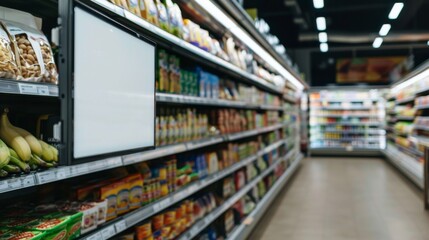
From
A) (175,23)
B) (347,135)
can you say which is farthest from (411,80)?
(175,23)

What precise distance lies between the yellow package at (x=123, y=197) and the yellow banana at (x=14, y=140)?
2.37 ft

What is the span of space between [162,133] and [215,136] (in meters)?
1.05

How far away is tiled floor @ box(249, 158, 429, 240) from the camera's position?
15.4 feet

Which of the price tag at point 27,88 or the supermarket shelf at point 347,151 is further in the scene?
the supermarket shelf at point 347,151

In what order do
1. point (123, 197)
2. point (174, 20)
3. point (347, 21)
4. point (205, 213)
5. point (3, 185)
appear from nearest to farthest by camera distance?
point (3, 185), point (123, 197), point (174, 20), point (205, 213), point (347, 21)

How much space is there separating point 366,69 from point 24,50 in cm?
1391

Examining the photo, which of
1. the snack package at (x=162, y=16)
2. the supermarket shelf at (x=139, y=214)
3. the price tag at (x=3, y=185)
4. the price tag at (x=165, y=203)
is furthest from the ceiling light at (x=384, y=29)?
the price tag at (x=3, y=185)

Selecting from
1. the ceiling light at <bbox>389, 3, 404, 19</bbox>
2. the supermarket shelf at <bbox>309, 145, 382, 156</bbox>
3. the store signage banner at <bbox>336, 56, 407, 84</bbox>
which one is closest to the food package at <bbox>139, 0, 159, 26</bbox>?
the ceiling light at <bbox>389, 3, 404, 19</bbox>

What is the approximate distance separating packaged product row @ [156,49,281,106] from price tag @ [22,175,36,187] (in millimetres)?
1270

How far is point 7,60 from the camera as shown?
4.21 feet

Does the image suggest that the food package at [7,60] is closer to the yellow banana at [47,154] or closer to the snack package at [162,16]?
the yellow banana at [47,154]

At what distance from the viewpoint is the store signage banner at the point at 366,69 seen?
45.0 feet

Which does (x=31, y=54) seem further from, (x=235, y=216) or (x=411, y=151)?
(x=411, y=151)

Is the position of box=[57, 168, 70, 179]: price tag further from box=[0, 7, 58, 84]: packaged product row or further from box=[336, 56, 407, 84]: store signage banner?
box=[336, 56, 407, 84]: store signage banner
